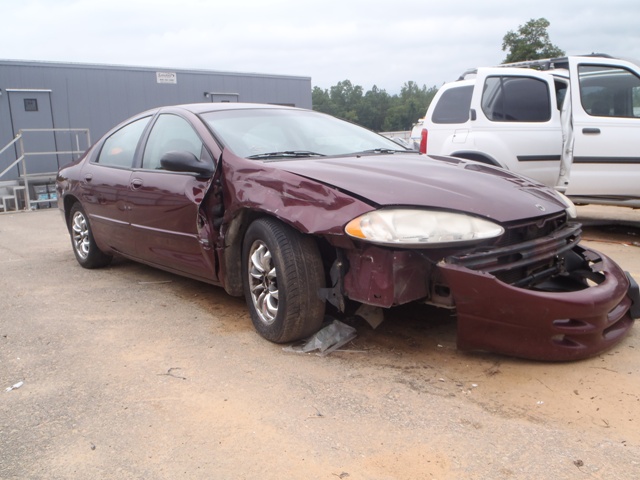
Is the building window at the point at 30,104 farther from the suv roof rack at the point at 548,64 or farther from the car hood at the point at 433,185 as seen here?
the car hood at the point at 433,185

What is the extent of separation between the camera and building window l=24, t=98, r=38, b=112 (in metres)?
14.3

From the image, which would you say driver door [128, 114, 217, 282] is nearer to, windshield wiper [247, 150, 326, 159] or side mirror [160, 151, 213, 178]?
side mirror [160, 151, 213, 178]

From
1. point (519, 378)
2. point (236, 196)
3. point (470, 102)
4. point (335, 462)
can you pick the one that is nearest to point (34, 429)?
point (335, 462)

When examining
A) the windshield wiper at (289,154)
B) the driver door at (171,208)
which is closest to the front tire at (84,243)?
the driver door at (171,208)

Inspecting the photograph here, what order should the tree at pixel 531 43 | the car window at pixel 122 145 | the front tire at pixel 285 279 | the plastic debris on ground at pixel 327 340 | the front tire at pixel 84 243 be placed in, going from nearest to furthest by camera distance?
the front tire at pixel 285 279, the plastic debris on ground at pixel 327 340, the car window at pixel 122 145, the front tire at pixel 84 243, the tree at pixel 531 43

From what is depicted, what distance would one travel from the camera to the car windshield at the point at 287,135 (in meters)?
4.04

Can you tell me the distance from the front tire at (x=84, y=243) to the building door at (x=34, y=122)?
9.07 meters

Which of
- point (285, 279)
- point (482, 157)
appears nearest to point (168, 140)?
point (285, 279)

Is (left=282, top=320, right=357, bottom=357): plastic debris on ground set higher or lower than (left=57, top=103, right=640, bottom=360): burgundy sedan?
lower

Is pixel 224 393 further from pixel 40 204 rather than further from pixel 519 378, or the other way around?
pixel 40 204

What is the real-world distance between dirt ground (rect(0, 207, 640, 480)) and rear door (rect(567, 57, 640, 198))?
11.7 ft

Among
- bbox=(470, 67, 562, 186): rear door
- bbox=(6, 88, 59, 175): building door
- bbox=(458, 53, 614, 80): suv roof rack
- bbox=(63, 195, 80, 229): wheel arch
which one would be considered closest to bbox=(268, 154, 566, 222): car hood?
bbox=(63, 195, 80, 229): wheel arch

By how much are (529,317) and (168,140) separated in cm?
294

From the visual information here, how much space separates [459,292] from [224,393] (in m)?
1.26
